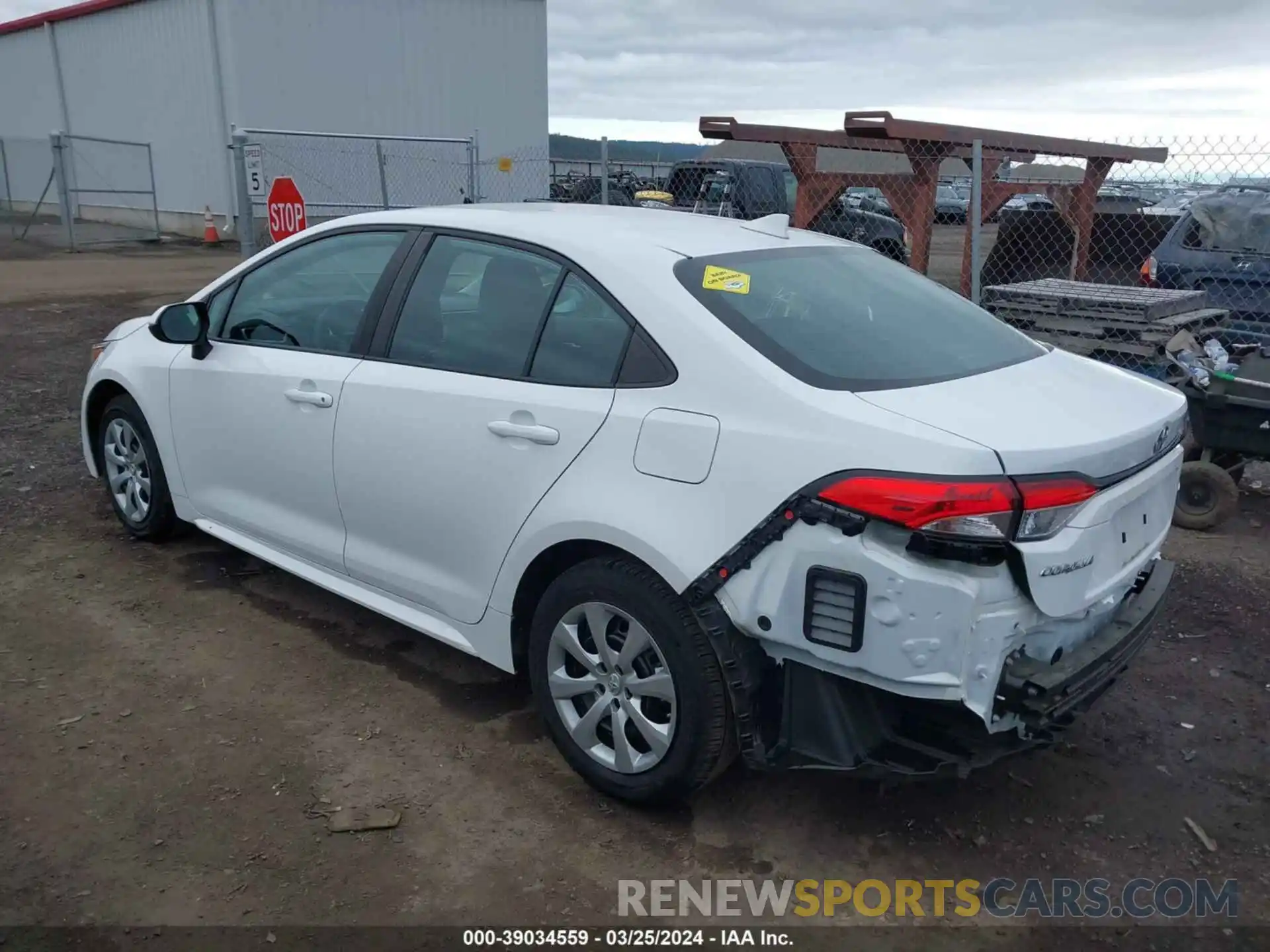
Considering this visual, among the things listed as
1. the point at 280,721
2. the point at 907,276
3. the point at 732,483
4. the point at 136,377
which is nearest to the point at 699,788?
the point at 732,483

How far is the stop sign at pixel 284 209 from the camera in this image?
8578 millimetres

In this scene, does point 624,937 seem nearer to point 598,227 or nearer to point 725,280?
point 725,280

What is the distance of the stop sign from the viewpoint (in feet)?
28.1

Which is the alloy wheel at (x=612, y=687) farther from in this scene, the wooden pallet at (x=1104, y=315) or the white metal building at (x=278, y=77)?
the white metal building at (x=278, y=77)

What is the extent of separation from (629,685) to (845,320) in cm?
127

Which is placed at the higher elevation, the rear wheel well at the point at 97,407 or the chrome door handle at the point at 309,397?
the chrome door handle at the point at 309,397

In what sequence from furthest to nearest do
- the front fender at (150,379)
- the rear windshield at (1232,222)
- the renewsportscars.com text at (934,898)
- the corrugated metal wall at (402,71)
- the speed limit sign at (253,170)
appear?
the corrugated metal wall at (402,71) < the speed limit sign at (253,170) < the rear windshield at (1232,222) < the front fender at (150,379) < the renewsportscars.com text at (934,898)

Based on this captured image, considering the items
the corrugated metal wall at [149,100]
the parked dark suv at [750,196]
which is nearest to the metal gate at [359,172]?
the corrugated metal wall at [149,100]

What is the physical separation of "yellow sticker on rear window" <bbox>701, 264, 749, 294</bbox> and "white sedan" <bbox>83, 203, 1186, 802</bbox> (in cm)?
2

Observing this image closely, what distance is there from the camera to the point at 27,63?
2638cm

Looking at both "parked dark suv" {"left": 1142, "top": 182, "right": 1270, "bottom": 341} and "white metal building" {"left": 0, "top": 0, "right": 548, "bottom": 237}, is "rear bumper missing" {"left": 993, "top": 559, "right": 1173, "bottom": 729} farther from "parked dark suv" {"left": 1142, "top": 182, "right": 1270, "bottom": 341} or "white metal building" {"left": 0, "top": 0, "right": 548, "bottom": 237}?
"white metal building" {"left": 0, "top": 0, "right": 548, "bottom": 237}

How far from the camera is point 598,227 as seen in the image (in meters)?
3.40

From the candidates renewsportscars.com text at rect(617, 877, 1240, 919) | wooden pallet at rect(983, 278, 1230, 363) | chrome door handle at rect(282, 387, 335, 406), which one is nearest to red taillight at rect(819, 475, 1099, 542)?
renewsportscars.com text at rect(617, 877, 1240, 919)

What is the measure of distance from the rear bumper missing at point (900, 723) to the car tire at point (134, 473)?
3.33 metres
